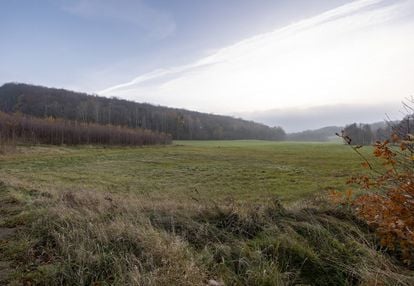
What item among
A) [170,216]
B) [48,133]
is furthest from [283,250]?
[48,133]

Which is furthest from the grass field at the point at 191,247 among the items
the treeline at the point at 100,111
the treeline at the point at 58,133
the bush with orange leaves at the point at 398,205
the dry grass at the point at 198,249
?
the treeline at the point at 100,111

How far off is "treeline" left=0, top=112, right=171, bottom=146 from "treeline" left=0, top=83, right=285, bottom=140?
41.1 m

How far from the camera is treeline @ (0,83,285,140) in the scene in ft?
390

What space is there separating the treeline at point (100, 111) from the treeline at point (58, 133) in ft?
135

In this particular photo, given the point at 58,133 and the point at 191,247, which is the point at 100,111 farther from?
the point at 191,247

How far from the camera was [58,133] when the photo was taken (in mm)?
66250

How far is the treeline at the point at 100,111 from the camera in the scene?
390ft

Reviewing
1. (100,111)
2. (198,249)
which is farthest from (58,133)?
(198,249)

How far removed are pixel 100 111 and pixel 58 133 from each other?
62.1m

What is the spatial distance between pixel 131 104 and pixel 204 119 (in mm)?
41061

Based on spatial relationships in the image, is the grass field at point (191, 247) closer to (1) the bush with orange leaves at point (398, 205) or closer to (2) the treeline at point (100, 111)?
(1) the bush with orange leaves at point (398, 205)

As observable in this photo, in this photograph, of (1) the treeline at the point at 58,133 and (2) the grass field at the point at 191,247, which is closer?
(2) the grass field at the point at 191,247

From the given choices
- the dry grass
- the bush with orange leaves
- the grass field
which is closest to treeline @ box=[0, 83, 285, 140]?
the grass field

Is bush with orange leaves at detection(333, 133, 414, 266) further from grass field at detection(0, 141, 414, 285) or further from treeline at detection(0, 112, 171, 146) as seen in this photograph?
Result: treeline at detection(0, 112, 171, 146)
